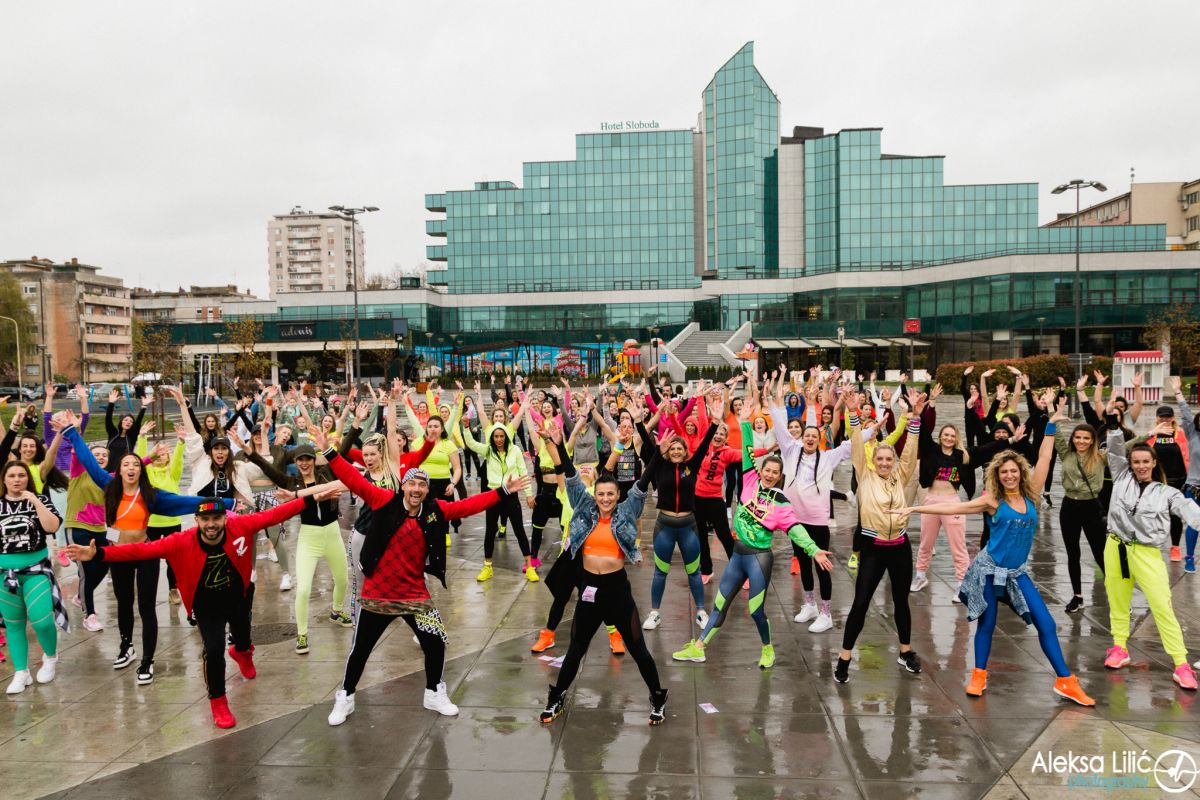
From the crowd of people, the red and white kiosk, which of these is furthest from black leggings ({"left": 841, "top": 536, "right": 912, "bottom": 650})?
the red and white kiosk

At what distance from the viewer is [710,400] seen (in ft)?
35.3

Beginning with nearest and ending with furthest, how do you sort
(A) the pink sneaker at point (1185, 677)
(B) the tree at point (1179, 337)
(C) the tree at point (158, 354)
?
(A) the pink sneaker at point (1185, 677)
(B) the tree at point (1179, 337)
(C) the tree at point (158, 354)

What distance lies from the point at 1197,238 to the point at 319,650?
109 m

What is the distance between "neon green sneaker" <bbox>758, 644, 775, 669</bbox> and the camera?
6.30m

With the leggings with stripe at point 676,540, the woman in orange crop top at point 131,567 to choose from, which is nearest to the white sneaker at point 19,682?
the woman in orange crop top at point 131,567

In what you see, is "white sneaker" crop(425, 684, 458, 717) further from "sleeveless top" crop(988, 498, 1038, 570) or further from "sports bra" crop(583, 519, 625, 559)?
"sleeveless top" crop(988, 498, 1038, 570)

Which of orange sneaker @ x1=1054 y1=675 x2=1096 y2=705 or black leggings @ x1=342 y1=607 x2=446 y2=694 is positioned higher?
black leggings @ x1=342 y1=607 x2=446 y2=694

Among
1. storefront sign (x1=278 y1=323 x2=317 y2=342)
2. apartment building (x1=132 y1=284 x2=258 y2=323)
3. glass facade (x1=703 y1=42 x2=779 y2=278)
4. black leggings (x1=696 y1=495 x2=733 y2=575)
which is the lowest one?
black leggings (x1=696 y1=495 x2=733 y2=575)

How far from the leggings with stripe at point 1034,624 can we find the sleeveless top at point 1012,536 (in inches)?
6.6

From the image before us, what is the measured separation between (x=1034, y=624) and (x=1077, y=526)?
263 cm

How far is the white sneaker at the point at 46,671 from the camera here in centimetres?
622

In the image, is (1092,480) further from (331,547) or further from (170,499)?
(170,499)

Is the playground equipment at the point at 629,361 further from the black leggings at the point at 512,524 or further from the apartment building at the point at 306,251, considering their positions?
the apartment building at the point at 306,251

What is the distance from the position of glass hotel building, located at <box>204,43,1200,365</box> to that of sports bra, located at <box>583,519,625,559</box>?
213 ft
